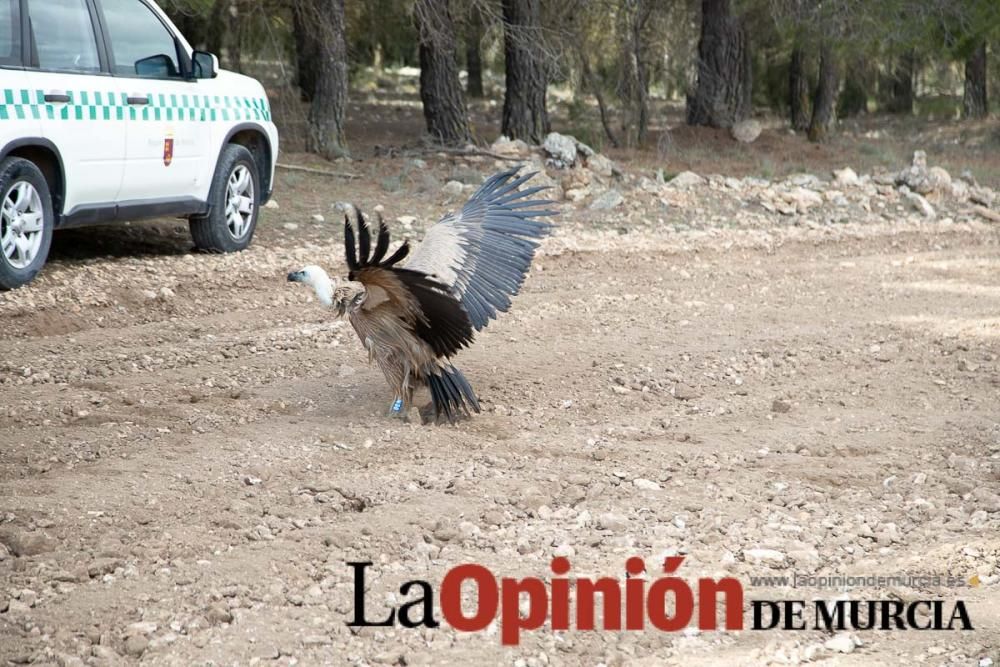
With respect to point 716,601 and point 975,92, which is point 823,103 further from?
point 716,601

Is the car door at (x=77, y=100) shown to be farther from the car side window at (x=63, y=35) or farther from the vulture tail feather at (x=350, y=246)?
the vulture tail feather at (x=350, y=246)

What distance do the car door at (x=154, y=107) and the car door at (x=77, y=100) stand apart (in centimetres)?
13

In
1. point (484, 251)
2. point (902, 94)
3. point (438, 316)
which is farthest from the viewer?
point (902, 94)

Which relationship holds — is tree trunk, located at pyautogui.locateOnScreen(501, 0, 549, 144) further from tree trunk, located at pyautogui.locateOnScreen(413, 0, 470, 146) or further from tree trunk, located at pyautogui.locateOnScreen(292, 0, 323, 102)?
tree trunk, located at pyautogui.locateOnScreen(292, 0, 323, 102)

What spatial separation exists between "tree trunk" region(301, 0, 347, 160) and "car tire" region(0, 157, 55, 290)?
6508 mm

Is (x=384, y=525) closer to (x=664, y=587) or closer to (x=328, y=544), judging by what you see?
(x=328, y=544)

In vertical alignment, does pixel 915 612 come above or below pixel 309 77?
below

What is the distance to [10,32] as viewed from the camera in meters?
7.13

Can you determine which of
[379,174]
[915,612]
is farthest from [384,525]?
[379,174]

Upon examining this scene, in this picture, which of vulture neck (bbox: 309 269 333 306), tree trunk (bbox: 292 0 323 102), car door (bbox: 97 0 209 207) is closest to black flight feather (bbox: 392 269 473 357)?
vulture neck (bbox: 309 269 333 306)

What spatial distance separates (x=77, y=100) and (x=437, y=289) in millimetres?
3630

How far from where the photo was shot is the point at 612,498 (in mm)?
4660

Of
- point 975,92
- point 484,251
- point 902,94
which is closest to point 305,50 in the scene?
point 484,251

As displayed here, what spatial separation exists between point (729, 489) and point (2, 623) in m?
2.72
